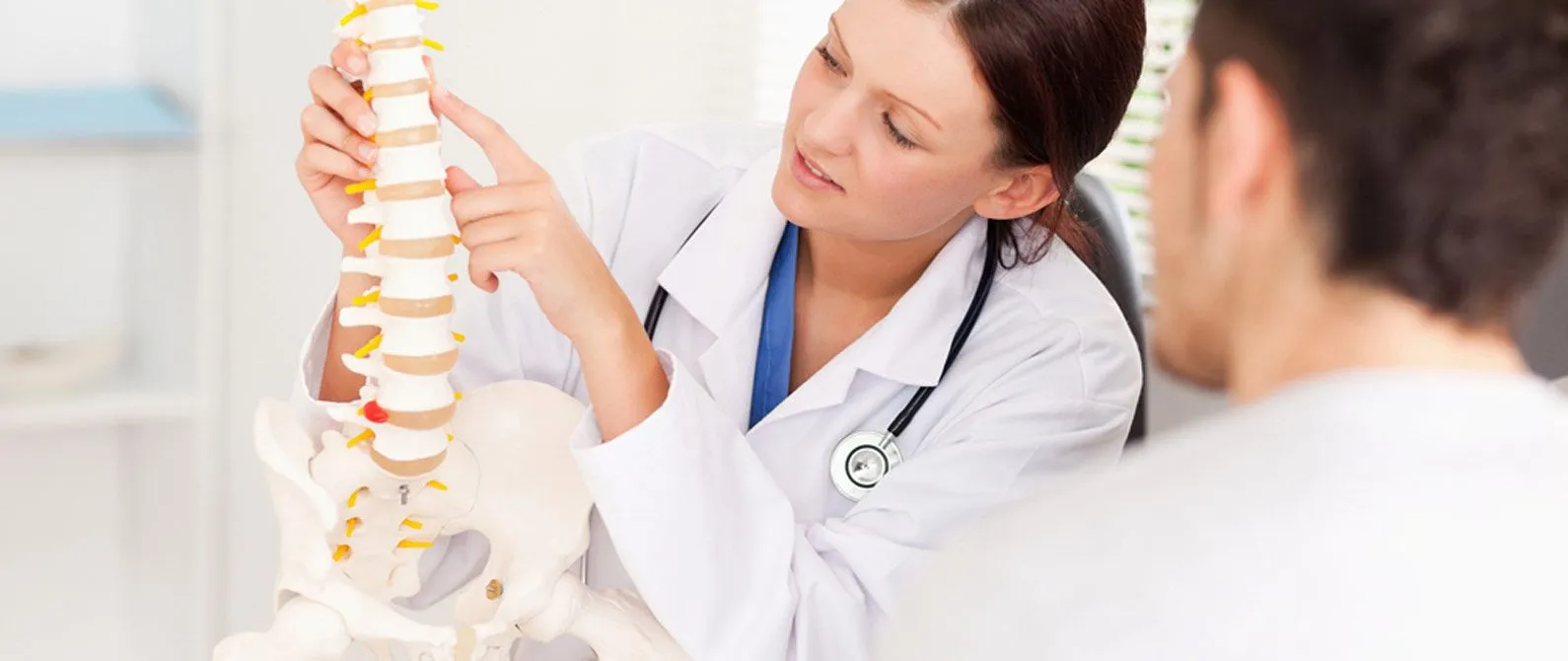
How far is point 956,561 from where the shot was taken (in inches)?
26.6

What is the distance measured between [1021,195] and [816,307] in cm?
22

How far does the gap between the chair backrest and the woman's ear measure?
2.07ft

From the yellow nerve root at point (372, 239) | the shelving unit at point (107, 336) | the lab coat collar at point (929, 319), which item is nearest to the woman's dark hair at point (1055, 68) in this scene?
the lab coat collar at point (929, 319)

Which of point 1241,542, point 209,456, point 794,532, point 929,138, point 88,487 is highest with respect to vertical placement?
point 1241,542

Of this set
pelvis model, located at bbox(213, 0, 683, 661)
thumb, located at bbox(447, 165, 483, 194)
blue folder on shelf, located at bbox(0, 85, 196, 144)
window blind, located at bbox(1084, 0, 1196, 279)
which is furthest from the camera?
window blind, located at bbox(1084, 0, 1196, 279)

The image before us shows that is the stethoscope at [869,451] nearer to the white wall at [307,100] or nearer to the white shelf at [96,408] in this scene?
the white wall at [307,100]

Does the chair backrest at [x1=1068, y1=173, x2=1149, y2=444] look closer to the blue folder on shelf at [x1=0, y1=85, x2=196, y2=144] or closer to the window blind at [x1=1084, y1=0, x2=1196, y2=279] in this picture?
the window blind at [x1=1084, y1=0, x2=1196, y2=279]

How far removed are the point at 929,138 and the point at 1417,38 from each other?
2.16 ft

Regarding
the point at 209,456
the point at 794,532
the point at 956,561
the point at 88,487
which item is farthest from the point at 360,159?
the point at 88,487

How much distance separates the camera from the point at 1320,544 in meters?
0.60

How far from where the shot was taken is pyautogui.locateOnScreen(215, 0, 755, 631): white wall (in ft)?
6.40

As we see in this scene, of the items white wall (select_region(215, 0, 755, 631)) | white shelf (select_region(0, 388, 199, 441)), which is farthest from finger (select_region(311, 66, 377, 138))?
white shelf (select_region(0, 388, 199, 441))

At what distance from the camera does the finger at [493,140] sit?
1043mm

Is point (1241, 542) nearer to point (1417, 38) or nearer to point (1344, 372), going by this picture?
point (1344, 372)
